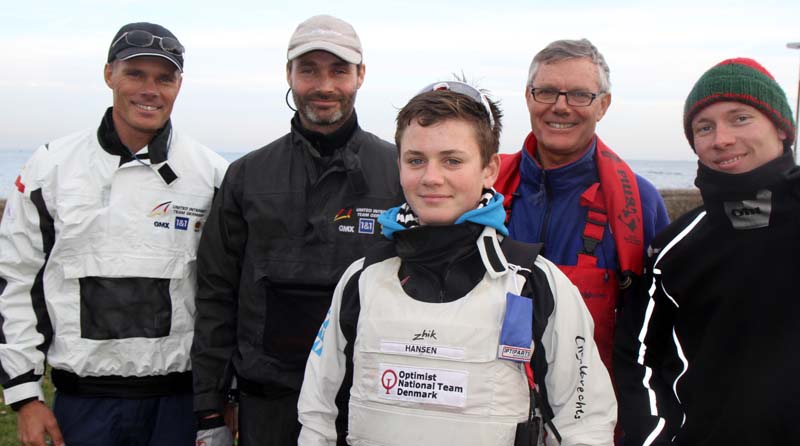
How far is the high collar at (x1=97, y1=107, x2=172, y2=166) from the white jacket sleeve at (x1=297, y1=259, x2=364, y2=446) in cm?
159

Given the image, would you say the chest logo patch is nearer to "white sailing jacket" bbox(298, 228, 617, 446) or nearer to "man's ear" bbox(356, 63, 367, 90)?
"white sailing jacket" bbox(298, 228, 617, 446)

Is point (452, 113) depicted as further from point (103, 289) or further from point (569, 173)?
point (103, 289)

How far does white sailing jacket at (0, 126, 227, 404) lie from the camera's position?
3.52 meters

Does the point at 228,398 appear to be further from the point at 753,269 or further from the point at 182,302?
the point at 753,269

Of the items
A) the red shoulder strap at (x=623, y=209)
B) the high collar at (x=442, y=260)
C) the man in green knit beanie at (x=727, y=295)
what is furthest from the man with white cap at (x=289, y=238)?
the man in green knit beanie at (x=727, y=295)

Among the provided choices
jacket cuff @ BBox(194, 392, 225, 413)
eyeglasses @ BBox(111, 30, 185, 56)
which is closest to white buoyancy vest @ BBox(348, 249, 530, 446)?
jacket cuff @ BBox(194, 392, 225, 413)

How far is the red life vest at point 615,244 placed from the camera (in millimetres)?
3219

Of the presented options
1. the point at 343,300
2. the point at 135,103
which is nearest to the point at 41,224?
the point at 135,103

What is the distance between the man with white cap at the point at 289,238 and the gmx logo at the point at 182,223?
213 millimetres

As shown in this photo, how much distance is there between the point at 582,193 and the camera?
3424 millimetres

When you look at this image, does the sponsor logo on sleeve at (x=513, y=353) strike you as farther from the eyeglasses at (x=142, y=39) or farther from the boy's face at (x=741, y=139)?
the eyeglasses at (x=142, y=39)

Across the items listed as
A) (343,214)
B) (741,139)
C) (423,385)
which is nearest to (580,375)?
(423,385)

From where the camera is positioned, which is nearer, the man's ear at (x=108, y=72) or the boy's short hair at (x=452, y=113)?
the boy's short hair at (x=452, y=113)

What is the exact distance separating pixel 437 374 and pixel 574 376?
521 millimetres
